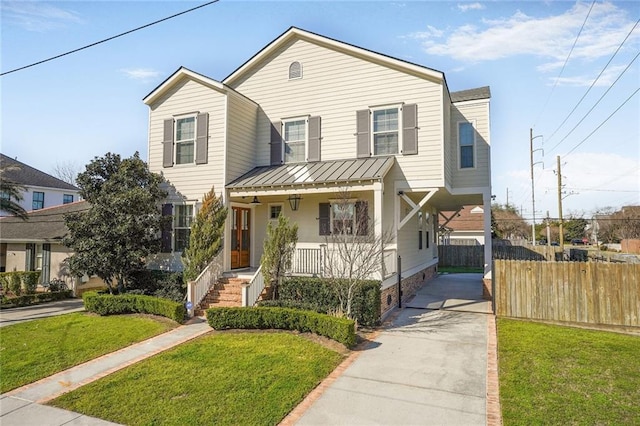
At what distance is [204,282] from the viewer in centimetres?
1122

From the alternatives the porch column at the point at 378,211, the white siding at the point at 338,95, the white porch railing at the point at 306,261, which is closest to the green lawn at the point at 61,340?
the white porch railing at the point at 306,261

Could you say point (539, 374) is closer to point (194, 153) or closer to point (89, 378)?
point (89, 378)

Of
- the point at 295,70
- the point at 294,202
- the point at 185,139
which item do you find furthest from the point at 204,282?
the point at 295,70

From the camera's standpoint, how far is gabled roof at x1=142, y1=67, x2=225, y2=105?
12.8 meters

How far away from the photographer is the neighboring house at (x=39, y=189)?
30.5 meters

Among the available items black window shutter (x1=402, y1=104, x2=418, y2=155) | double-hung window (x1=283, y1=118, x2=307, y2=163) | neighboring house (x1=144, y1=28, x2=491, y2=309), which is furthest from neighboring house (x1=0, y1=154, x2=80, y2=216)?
black window shutter (x1=402, y1=104, x2=418, y2=155)

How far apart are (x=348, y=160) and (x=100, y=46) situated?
7652mm

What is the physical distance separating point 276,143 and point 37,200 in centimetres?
2882

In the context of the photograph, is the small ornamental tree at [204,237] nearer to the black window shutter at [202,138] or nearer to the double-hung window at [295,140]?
the black window shutter at [202,138]

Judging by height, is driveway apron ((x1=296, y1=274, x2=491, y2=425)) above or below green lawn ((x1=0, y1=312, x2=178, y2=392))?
above

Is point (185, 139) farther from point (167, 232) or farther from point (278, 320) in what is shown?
point (278, 320)

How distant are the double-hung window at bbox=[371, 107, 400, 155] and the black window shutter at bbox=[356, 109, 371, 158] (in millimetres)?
180

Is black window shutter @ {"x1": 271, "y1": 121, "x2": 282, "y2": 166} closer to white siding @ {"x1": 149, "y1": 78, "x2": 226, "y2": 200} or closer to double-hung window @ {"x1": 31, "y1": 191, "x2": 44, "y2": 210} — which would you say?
white siding @ {"x1": 149, "y1": 78, "x2": 226, "y2": 200}

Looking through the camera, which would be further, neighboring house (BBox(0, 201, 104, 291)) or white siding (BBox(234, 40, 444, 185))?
neighboring house (BBox(0, 201, 104, 291))
